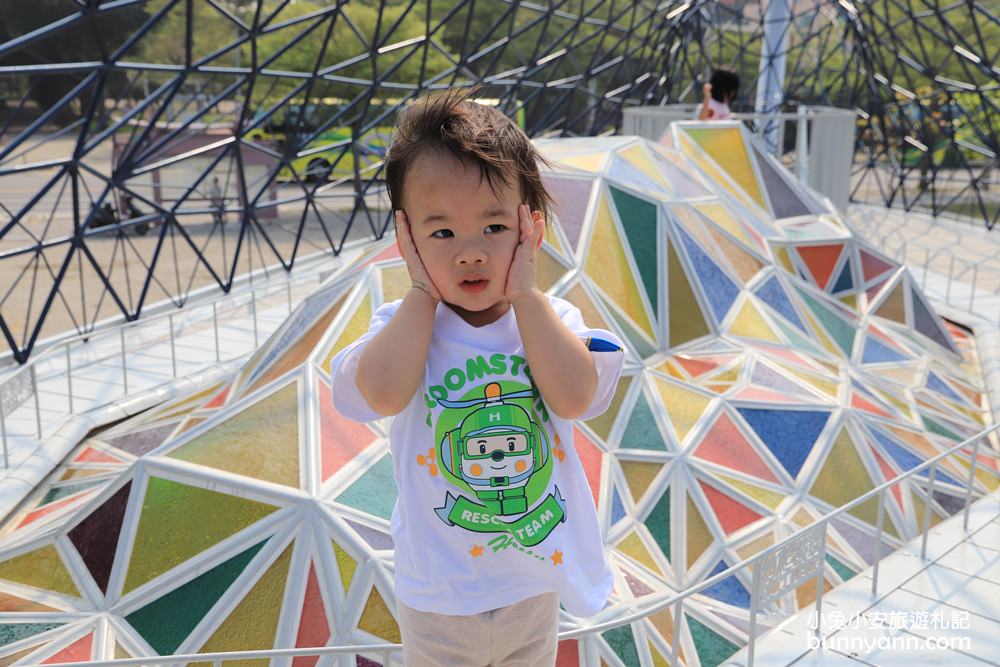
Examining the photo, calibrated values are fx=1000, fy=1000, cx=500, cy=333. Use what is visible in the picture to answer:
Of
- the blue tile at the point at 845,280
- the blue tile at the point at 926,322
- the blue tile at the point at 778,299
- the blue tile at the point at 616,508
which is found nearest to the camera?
the blue tile at the point at 616,508

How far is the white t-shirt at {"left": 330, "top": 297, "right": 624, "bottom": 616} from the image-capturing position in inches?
110

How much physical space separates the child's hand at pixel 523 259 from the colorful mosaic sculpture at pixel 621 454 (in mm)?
514

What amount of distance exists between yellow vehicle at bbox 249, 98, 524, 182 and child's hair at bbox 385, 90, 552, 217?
13.9 m

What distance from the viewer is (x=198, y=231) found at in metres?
24.1

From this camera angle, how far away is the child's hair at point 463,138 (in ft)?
8.75

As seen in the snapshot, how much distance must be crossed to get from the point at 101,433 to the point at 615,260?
618 cm

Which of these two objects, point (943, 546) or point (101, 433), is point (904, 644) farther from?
point (101, 433)

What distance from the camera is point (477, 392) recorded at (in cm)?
279

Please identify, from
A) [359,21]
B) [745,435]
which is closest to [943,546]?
[745,435]

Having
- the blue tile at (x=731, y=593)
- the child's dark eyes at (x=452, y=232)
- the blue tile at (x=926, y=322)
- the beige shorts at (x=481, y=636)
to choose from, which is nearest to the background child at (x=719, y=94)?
the blue tile at (x=926, y=322)

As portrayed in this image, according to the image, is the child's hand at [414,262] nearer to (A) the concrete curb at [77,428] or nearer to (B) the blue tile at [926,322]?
(A) the concrete curb at [77,428]

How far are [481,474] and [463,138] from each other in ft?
3.02

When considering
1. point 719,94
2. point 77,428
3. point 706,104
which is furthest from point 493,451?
point 719,94

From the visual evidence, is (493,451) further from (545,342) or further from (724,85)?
(724,85)
